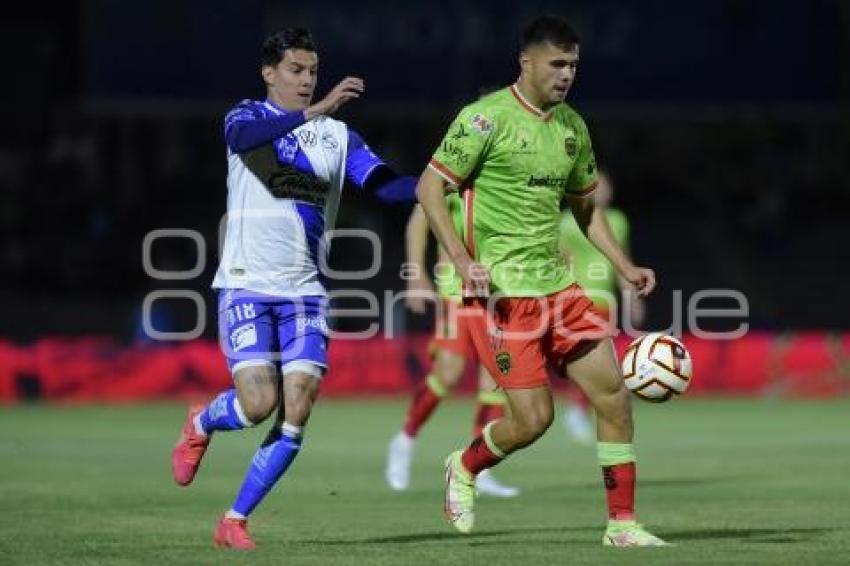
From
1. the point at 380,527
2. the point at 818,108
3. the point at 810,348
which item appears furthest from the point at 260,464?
the point at 818,108

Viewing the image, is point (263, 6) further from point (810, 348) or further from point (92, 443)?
point (92, 443)

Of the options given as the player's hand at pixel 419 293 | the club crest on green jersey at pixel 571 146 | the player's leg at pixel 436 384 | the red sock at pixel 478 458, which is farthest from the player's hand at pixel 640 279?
the player's leg at pixel 436 384

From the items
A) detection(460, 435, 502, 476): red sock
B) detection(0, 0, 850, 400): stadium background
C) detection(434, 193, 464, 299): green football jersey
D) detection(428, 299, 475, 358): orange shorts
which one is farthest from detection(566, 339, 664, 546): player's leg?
detection(0, 0, 850, 400): stadium background

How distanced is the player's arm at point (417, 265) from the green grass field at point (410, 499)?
1273 mm

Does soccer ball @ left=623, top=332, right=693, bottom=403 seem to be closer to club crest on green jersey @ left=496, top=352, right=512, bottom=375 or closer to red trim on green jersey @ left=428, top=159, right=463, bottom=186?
club crest on green jersey @ left=496, top=352, right=512, bottom=375

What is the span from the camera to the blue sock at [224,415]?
958 centimetres

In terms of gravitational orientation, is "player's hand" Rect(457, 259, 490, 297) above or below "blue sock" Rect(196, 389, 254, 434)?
above

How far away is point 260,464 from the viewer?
9516 mm

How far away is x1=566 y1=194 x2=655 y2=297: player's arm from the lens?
9664mm

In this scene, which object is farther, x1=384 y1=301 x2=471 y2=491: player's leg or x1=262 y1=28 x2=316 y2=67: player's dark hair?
x1=384 y1=301 x2=471 y2=491: player's leg

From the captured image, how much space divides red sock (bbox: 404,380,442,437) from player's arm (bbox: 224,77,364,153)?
474 cm

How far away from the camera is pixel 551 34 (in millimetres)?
9297

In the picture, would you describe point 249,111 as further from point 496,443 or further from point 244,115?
point 496,443

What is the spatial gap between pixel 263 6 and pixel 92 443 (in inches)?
444
